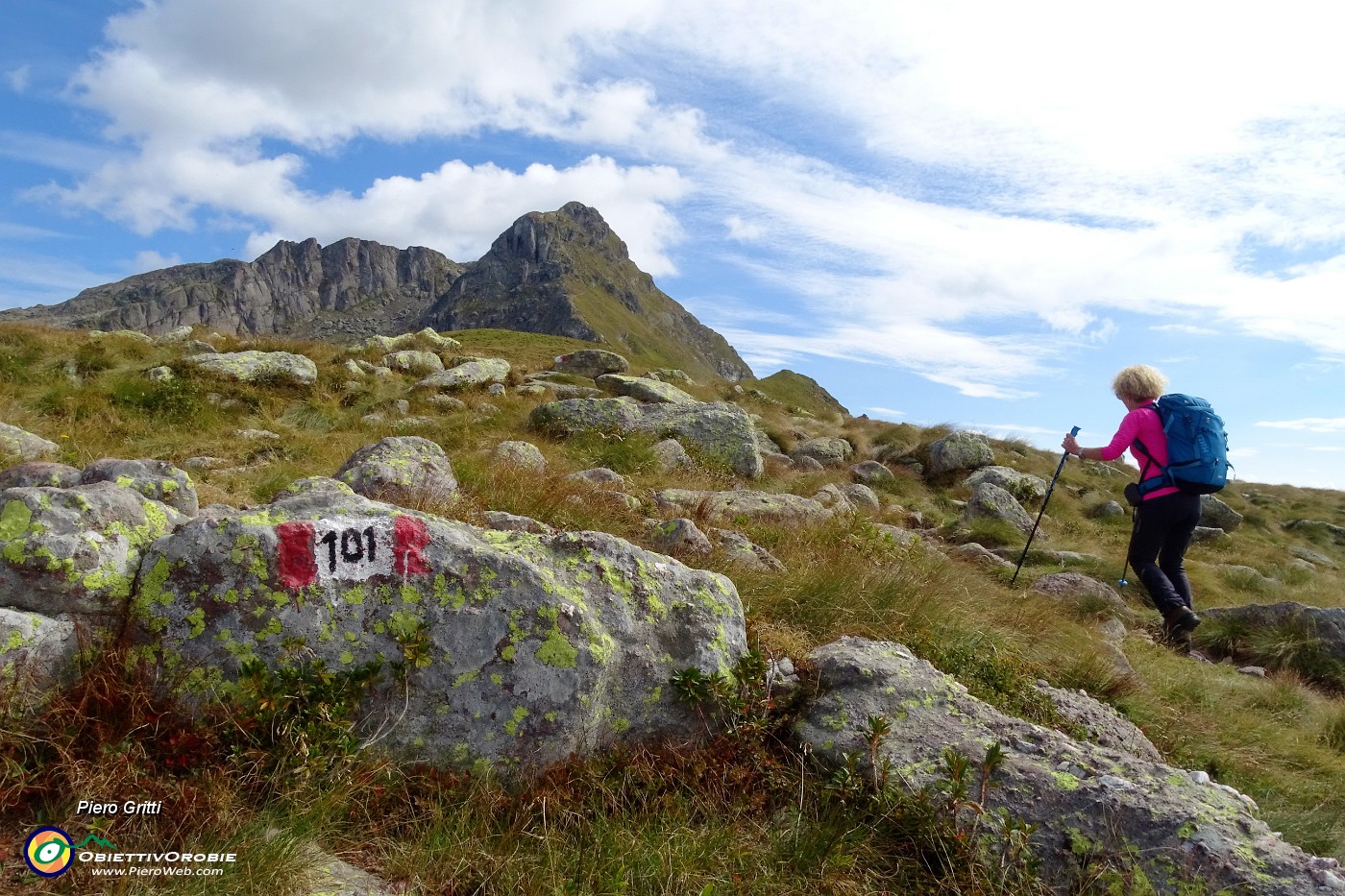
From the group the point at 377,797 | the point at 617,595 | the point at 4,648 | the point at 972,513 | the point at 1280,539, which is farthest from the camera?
the point at 1280,539

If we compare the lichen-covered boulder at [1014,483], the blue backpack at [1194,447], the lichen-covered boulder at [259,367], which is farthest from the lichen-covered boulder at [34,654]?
the lichen-covered boulder at [1014,483]

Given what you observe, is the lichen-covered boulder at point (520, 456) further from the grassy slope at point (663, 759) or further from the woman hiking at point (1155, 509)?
the woman hiking at point (1155, 509)

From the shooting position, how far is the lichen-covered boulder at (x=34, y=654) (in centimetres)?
255

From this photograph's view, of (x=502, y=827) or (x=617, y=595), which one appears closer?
(x=502, y=827)

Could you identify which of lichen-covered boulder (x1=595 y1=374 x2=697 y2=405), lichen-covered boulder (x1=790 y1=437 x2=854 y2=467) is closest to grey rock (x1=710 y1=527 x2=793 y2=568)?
lichen-covered boulder (x1=595 y1=374 x2=697 y2=405)

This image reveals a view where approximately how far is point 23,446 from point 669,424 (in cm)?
914

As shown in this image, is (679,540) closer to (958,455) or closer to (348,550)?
(348,550)

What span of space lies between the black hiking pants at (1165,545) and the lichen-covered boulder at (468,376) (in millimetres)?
13295

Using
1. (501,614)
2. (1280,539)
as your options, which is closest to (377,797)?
(501,614)

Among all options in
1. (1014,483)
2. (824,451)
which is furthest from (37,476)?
(1014,483)

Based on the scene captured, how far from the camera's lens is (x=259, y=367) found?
13500mm

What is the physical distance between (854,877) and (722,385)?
28.2 meters

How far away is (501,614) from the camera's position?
323 centimetres

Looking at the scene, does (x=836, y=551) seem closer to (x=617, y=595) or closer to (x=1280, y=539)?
(x=617, y=595)
